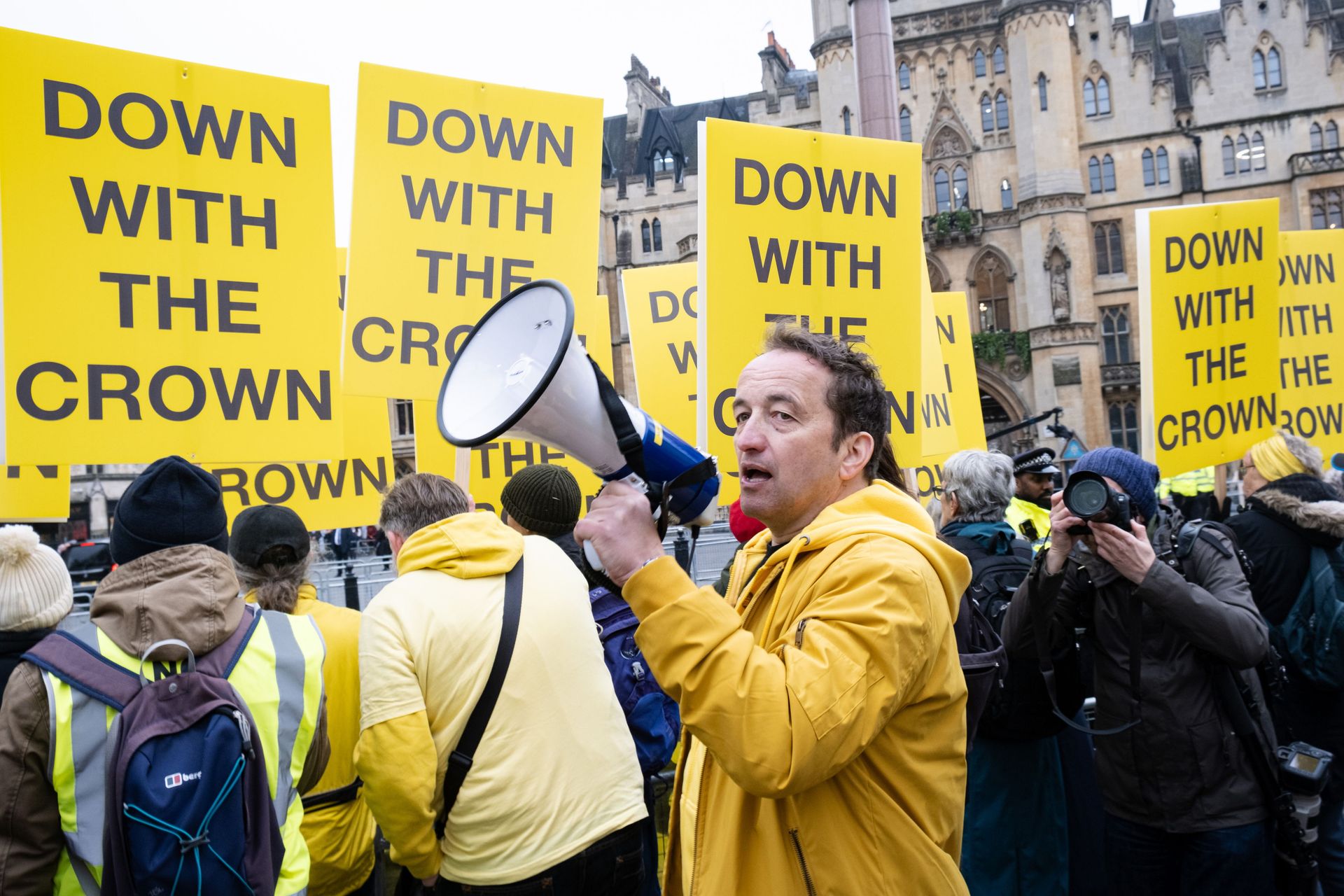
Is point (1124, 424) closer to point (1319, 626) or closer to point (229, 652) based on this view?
point (1319, 626)

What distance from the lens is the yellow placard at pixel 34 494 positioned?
158 inches

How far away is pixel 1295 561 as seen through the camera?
4.03m

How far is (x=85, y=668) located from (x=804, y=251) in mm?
3642

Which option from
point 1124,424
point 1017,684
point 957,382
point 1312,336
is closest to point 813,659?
point 1017,684

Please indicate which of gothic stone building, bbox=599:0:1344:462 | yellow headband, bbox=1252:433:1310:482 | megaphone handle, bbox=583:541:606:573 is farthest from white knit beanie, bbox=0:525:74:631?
gothic stone building, bbox=599:0:1344:462

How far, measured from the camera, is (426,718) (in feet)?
8.13

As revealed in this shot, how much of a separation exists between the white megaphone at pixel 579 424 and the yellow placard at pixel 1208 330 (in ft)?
15.0

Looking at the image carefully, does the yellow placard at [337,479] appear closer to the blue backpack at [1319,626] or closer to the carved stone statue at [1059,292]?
the blue backpack at [1319,626]

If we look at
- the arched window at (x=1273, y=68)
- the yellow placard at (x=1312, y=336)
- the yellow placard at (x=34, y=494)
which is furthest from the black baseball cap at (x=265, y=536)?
the arched window at (x=1273, y=68)

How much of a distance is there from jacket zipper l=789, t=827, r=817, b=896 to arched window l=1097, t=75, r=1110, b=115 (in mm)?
37870

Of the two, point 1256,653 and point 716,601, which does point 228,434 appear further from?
point 1256,653

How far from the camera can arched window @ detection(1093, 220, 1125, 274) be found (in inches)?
1353

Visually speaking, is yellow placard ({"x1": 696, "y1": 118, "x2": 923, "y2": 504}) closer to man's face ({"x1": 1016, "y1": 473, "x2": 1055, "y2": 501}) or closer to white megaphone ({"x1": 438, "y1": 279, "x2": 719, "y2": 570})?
man's face ({"x1": 1016, "y1": 473, "x2": 1055, "y2": 501})

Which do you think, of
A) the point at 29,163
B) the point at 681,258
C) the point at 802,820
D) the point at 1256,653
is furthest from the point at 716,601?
the point at 681,258
